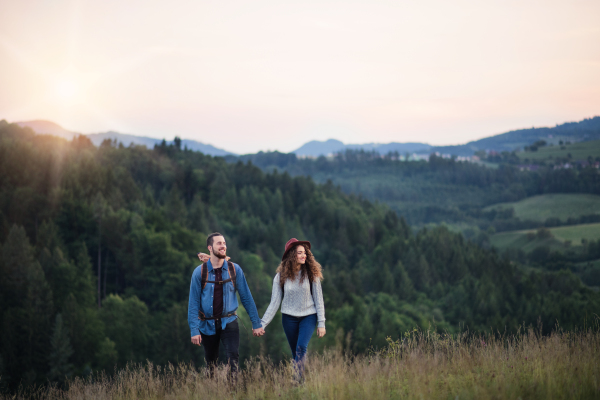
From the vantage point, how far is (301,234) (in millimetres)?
116000

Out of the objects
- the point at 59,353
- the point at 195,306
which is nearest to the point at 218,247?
the point at 195,306

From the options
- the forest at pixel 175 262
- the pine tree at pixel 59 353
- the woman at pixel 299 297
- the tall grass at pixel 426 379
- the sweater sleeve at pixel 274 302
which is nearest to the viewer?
the tall grass at pixel 426 379

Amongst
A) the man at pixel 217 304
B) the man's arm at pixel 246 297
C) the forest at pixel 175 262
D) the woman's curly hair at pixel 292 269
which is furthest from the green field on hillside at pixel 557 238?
the man at pixel 217 304

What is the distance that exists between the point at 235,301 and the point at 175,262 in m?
68.2

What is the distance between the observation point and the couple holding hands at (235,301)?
596 cm

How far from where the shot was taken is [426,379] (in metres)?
5.18

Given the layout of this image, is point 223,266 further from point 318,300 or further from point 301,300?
point 318,300

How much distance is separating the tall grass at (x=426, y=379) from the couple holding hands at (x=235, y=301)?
38 cm

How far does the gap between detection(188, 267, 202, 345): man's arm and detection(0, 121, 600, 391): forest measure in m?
17.8

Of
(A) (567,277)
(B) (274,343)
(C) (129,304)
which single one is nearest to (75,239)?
(C) (129,304)

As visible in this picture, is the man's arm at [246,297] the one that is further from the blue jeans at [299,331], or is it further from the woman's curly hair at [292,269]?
the woman's curly hair at [292,269]

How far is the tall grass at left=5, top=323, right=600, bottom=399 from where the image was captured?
4891 mm

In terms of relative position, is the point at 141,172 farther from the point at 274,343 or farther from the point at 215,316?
the point at 215,316

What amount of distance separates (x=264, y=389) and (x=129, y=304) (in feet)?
205
